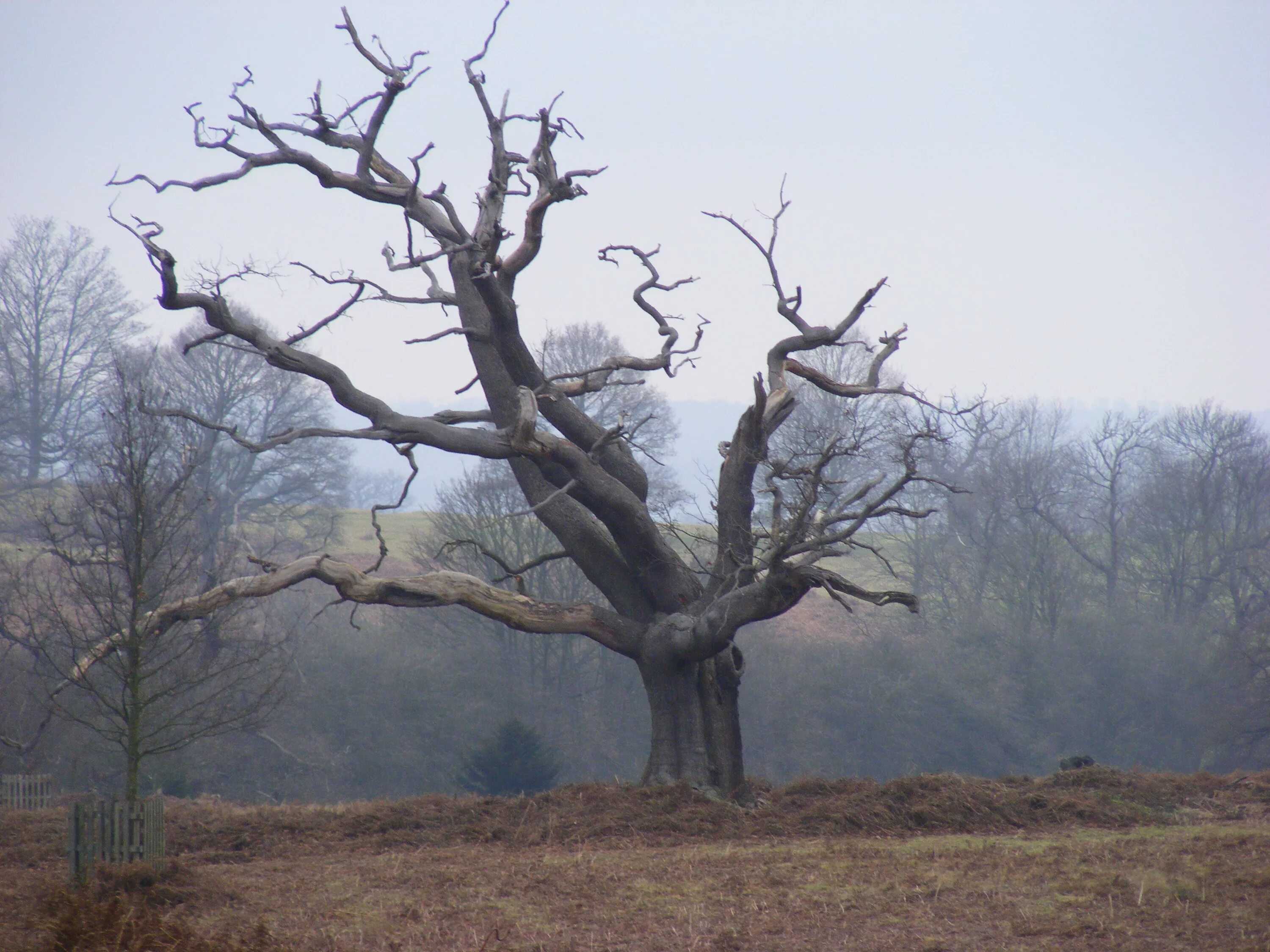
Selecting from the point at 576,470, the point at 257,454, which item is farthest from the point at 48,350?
the point at 576,470

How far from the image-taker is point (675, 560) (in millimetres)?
12359

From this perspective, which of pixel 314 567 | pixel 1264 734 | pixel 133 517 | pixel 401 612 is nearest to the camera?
pixel 133 517

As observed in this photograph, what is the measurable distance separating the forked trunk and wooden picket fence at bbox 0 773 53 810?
9859mm

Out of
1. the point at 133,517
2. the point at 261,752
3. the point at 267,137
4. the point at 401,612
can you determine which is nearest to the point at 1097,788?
the point at 133,517

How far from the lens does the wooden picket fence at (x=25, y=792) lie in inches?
624

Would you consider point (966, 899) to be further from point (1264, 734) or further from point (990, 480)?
point (990, 480)

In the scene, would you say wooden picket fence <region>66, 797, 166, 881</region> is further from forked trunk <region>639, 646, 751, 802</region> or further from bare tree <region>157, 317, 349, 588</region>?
bare tree <region>157, 317, 349, 588</region>

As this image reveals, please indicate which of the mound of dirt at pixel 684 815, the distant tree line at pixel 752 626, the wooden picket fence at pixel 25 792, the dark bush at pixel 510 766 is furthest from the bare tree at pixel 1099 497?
the wooden picket fence at pixel 25 792

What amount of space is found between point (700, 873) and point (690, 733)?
3910mm

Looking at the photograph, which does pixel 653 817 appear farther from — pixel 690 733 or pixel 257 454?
pixel 257 454

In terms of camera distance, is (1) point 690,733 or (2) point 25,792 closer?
(1) point 690,733

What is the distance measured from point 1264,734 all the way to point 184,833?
2640cm

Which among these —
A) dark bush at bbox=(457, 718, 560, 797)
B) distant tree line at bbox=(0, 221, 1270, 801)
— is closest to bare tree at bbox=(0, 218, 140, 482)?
distant tree line at bbox=(0, 221, 1270, 801)

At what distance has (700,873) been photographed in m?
7.94
